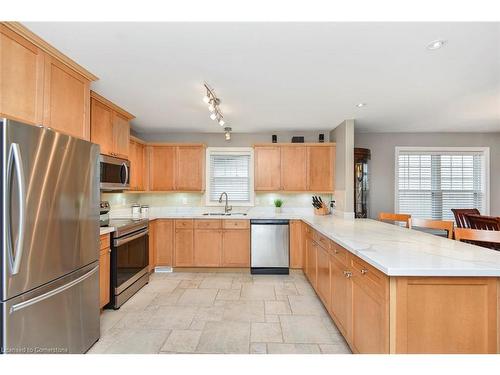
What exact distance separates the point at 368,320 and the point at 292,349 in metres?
0.77

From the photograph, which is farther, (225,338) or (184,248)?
(184,248)

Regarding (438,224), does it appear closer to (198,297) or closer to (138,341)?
(198,297)

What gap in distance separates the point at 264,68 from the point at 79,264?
7.09 feet

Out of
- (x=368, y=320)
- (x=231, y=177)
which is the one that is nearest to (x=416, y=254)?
(x=368, y=320)

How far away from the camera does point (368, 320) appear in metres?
1.59

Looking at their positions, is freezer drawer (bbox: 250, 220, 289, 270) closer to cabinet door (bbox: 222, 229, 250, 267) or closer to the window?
cabinet door (bbox: 222, 229, 250, 267)

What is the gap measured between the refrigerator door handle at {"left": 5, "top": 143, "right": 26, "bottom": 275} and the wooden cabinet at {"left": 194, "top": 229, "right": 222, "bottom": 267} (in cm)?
273

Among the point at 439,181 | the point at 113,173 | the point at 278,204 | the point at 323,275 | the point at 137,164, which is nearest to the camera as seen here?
the point at 323,275

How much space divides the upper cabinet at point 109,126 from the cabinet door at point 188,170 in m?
1.08

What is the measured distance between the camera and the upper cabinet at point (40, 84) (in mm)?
1582

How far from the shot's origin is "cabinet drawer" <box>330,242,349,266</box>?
2.02m

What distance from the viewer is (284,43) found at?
1794 millimetres

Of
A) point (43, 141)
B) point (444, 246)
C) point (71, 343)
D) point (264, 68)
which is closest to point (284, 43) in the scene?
point (264, 68)
